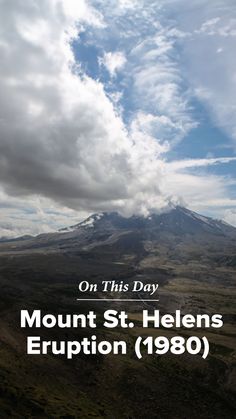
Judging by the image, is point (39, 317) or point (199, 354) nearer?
point (199, 354)

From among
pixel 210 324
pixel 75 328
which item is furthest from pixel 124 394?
pixel 210 324

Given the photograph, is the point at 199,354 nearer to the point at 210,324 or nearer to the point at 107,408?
the point at 107,408

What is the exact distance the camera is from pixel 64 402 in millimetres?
82375

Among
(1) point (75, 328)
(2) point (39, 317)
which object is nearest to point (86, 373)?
(1) point (75, 328)

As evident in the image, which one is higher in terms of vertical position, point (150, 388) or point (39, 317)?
point (39, 317)

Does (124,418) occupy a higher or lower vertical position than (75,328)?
lower

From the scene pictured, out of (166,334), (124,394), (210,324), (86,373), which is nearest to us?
(124,394)

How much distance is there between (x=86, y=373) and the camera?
102 meters

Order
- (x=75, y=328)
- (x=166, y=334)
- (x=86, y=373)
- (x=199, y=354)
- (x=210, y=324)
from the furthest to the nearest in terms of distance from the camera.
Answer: (x=210, y=324) → (x=166, y=334) → (x=75, y=328) → (x=199, y=354) → (x=86, y=373)

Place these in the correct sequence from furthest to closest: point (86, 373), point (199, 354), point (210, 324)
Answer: point (210, 324), point (199, 354), point (86, 373)

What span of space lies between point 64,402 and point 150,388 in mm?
23347

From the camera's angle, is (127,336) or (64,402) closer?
(64,402)

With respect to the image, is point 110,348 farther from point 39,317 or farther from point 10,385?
point 10,385

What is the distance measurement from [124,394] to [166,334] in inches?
2433
